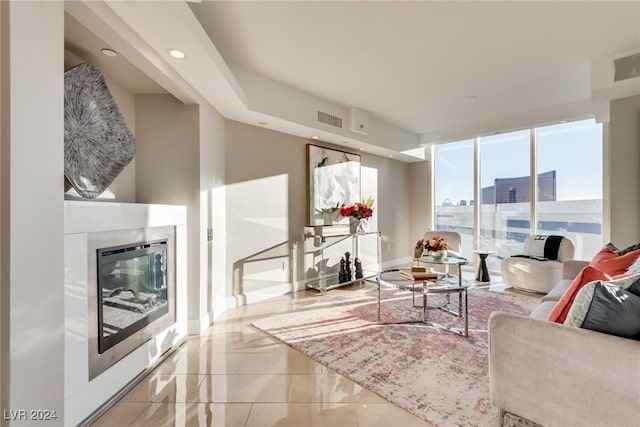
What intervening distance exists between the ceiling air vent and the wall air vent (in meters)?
3.06

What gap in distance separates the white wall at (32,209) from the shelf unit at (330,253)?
3240 millimetres

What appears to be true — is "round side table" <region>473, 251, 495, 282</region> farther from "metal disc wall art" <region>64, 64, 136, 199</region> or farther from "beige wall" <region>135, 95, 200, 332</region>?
"metal disc wall art" <region>64, 64, 136, 199</region>

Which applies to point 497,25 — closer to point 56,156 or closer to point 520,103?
point 520,103

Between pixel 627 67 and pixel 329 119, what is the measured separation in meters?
3.22

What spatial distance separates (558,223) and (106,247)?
20.2ft

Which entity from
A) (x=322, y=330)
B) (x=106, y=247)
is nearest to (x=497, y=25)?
(x=322, y=330)

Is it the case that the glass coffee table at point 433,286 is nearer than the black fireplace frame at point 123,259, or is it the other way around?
the black fireplace frame at point 123,259

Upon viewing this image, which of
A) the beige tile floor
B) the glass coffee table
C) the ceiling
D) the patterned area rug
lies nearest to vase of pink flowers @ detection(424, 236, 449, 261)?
the glass coffee table

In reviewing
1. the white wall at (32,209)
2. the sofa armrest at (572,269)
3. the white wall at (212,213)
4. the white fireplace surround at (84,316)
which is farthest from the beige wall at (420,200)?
the white wall at (32,209)

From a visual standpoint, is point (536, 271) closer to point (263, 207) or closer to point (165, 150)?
point (263, 207)

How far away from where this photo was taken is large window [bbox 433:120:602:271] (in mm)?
4672

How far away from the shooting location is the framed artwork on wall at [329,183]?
457 cm

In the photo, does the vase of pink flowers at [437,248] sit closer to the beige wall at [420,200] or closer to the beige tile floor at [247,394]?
the beige tile floor at [247,394]

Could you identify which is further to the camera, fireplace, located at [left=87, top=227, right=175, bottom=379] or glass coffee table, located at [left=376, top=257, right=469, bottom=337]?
glass coffee table, located at [left=376, top=257, right=469, bottom=337]
